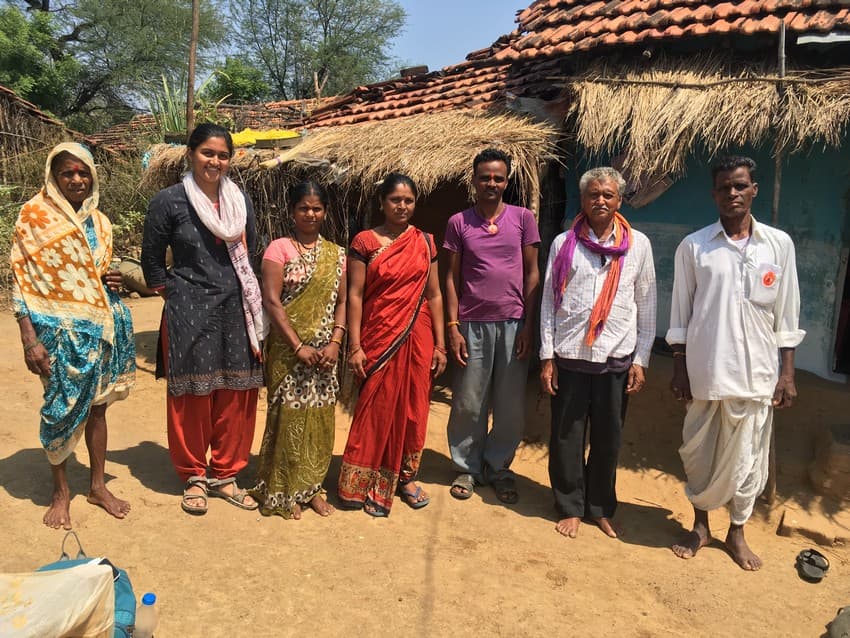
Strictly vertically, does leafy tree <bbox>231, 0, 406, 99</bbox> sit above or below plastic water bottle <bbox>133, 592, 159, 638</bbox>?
above

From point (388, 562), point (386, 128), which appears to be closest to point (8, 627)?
point (388, 562)

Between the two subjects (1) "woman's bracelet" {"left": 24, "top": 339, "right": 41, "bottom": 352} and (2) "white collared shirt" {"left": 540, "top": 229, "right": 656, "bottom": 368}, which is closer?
(1) "woman's bracelet" {"left": 24, "top": 339, "right": 41, "bottom": 352}

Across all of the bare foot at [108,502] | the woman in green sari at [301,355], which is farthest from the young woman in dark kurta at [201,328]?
the bare foot at [108,502]

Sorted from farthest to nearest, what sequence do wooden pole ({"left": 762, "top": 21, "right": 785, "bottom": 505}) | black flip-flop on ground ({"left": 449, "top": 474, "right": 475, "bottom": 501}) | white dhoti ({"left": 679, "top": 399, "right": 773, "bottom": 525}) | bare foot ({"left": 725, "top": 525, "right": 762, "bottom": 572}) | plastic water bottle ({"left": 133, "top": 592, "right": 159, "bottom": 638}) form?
wooden pole ({"left": 762, "top": 21, "right": 785, "bottom": 505})
black flip-flop on ground ({"left": 449, "top": 474, "right": 475, "bottom": 501})
bare foot ({"left": 725, "top": 525, "right": 762, "bottom": 572})
white dhoti ({"left": 679, "top": 399, "right": 773, "bottom": 525})
plastic water bottle ({"left": 133, "top": 592, "right": 159, "bottom": 638})

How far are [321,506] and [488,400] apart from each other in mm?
1098

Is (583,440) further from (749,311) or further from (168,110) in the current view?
(168,110)

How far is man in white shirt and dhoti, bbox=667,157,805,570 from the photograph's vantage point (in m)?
2.85

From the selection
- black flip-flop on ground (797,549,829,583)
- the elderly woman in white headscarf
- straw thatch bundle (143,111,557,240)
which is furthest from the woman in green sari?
black flip-flop on ground (797,549,829,583)

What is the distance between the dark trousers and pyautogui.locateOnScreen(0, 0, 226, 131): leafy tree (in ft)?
62.3

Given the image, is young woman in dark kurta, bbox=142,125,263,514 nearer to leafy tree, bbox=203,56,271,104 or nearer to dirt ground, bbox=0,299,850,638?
dirt ground, bbox=0,299,850,638

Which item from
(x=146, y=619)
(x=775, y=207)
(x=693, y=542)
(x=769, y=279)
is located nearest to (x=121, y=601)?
(x=146, y=619)

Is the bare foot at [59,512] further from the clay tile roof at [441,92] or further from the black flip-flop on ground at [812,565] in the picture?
the clay tile roof at [441,92]

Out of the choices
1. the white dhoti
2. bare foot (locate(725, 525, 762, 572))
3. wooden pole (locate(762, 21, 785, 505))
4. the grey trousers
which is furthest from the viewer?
wooden pole (locate(762, 21, 785, 505))

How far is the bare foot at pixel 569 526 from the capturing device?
3225mm
